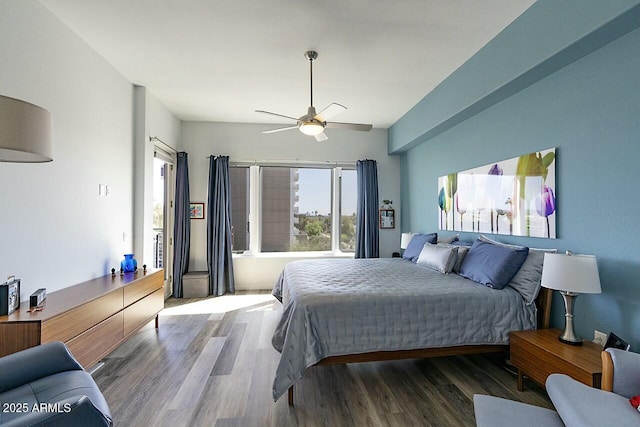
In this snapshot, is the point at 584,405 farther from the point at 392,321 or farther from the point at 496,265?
the point at 496,265

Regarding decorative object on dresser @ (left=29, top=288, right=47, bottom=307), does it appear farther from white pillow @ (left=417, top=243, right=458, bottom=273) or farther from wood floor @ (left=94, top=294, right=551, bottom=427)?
white pillow @ (left=417, top=243, right=458, bottom=273)

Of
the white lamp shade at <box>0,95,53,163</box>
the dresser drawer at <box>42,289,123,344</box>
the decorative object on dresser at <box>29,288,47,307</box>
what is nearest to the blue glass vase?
the dresser drawer at <box>42,289,123,344</box>

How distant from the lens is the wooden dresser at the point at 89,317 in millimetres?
1837

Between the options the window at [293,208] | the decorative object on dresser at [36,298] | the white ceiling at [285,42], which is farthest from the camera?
the window at [293,208]

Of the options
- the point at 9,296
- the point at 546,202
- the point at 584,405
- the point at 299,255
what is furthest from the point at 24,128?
the point at 299,255

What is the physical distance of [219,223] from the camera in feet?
16.7

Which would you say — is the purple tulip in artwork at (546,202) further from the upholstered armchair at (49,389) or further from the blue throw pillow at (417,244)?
the upholstered armchair at (49,389)

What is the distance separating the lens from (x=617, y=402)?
128cm

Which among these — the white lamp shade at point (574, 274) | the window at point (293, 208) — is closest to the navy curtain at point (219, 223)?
the window at point (293, 208)

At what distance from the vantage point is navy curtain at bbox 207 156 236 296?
5.07 m

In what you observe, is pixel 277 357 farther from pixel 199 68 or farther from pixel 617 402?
pixel 199 68

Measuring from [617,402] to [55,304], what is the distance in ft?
10.6

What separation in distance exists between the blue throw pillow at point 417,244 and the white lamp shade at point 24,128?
371cm

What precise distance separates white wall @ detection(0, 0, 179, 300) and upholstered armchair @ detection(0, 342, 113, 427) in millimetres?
908
